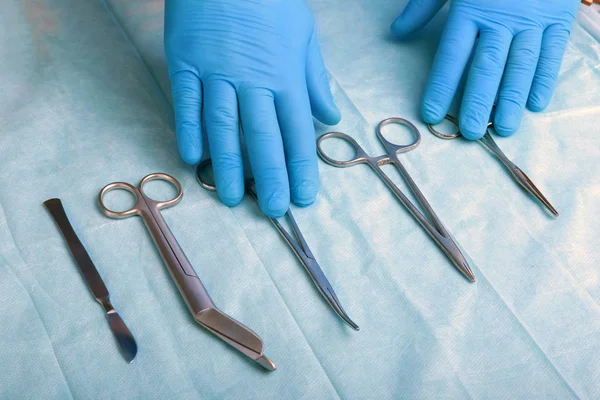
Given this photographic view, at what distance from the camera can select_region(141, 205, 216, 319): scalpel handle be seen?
2.85 feet

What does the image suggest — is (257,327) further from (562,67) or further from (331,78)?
(562,67)

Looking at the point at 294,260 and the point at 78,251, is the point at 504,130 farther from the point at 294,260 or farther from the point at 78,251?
the point at 78,251

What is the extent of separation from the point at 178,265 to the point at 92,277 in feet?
0.41

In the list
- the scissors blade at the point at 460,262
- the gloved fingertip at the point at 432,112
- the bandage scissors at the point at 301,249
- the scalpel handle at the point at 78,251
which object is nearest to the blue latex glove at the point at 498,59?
the gloved fingertip at the point at 432,112

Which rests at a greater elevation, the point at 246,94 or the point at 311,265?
the point at 246,94

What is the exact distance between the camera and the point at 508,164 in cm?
115

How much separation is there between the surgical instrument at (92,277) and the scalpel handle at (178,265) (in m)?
0.09

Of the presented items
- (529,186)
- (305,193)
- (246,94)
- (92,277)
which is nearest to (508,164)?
(529,186)

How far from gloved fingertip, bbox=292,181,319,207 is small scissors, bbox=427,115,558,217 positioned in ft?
1.04

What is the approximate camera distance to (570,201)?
1.12m

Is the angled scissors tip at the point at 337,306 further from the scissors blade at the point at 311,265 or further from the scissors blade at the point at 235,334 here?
the scissors blade at the point at 235,334

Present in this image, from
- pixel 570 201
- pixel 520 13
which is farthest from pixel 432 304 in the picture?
pixel 520 13

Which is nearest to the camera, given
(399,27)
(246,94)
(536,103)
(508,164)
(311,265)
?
(311,265)

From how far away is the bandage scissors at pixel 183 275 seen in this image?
83 centimetres
